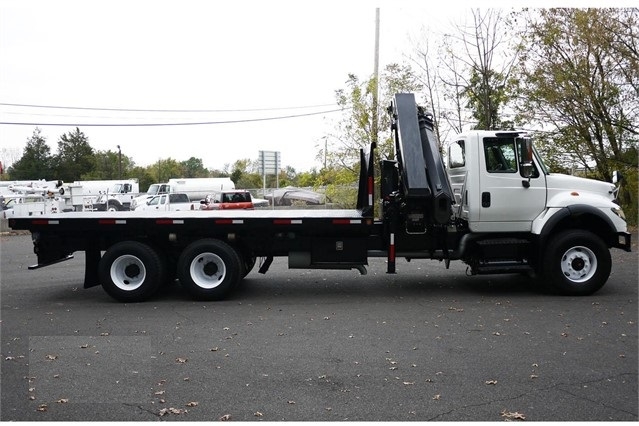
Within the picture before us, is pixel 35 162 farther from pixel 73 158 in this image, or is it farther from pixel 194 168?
pixel 194 168

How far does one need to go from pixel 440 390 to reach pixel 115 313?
533 centimetres

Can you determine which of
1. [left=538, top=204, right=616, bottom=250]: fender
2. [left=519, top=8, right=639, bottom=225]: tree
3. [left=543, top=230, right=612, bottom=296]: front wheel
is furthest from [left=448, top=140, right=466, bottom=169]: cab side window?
[left=519, top=8, right=639, bottom=225]: tree

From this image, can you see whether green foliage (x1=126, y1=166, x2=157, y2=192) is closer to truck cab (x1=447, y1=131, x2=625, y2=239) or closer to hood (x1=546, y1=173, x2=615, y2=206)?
truck cab (x1=447, y1=131, x2=625, y2=239)

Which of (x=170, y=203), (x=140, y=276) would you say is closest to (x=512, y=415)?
(x=140, y=276)

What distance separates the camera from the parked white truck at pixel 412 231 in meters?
9.09

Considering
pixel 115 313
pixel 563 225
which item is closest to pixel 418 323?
pixel 563 225

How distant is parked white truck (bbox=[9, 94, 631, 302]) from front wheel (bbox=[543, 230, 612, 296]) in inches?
0.6

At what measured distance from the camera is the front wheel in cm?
904

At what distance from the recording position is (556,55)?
19.1 m

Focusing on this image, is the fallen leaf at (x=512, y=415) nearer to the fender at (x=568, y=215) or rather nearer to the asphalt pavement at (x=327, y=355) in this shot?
the asphalt pavement at (x=327, y=355)

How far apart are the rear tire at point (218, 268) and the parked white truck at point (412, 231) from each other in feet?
0.05

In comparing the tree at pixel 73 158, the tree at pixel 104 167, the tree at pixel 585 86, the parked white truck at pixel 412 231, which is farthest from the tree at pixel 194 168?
the parked white truck at pixel 412 231

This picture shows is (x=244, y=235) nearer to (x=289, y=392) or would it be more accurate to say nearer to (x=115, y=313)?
(x=115, y=313)

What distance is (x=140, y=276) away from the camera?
925 centimetres
